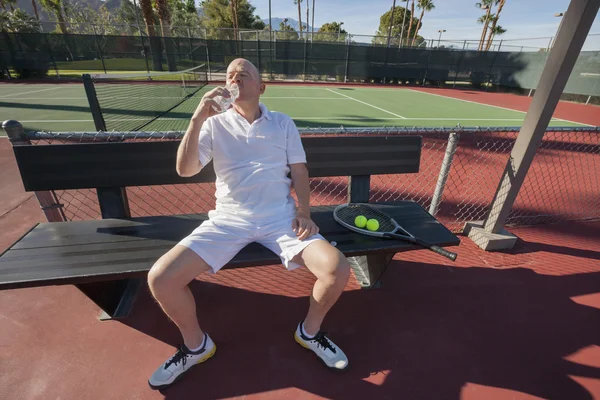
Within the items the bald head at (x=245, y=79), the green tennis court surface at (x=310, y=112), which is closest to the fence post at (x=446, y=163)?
the bald head at (x=245, y=79)

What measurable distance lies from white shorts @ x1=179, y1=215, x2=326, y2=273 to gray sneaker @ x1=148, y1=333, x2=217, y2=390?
537 mm

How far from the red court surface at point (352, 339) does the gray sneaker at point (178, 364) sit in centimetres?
6

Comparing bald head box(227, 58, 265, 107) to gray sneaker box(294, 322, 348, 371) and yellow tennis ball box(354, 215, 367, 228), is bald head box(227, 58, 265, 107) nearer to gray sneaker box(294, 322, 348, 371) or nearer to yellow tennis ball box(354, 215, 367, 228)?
yellow tennis ball box(354, 215, 367, 228)

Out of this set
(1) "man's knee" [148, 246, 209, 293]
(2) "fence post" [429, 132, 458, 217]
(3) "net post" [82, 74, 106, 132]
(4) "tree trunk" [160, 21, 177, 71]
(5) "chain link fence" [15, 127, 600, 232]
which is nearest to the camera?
(1) "man's knee" [148, 246, 209, 293]

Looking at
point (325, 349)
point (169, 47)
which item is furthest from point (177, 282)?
point (169, 47)

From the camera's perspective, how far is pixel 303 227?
1946 mm

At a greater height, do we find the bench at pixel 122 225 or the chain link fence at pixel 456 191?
the bench at pixel 122 225

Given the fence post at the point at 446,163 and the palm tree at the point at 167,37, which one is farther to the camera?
the palm tree at the point at 167,37

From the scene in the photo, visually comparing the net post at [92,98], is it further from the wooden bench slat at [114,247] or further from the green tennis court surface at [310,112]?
the green tennis court surface at [310,112]

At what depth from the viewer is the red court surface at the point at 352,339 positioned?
1812mm

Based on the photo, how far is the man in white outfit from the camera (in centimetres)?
176

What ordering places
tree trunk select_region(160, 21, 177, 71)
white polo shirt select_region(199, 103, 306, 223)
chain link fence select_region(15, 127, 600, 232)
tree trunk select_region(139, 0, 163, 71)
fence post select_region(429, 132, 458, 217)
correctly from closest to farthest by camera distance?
white polo shirt select_region(199, 103, 306, 223)
fence post select_region(429, 132, 458, 217)
chain link fence select_region(15, 127, 600, 232)
tree trunk select_region(139, 0, 163, 71)
tree trunk select_region(160, 21, 177, 71)

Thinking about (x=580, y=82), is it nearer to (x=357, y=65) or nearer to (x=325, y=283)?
(x=357, y=65)

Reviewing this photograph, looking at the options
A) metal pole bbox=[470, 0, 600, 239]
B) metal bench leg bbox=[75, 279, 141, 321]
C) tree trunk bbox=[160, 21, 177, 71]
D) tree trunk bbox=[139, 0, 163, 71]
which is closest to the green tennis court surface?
metal bench leg bbox=[75, 279, 141, 321]
